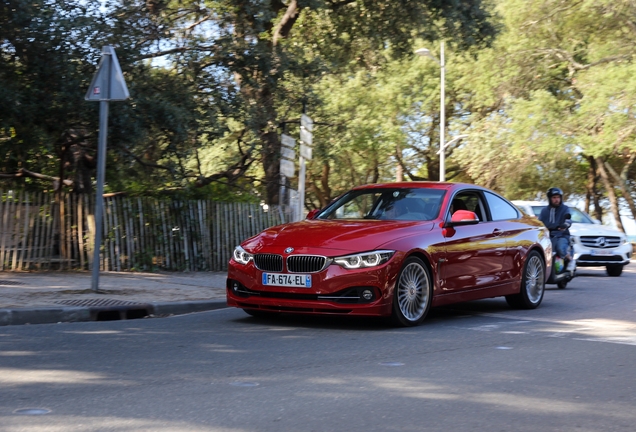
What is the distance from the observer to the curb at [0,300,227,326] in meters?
9.23

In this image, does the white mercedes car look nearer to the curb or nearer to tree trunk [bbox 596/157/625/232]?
the curb

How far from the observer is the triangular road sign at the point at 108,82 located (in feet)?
36.6

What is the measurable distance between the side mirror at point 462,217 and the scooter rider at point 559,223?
5.39 m

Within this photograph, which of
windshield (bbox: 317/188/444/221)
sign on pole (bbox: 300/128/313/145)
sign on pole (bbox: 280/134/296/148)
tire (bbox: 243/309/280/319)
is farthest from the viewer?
sign on pole (bbox: 300/128/313/145)

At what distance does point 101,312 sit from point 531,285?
17.8 feet

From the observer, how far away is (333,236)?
362 inches

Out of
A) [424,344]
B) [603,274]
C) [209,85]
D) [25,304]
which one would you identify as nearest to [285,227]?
[424,344]

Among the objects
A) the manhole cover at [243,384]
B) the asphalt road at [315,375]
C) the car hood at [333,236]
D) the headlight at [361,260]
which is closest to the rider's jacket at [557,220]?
the asphalt road at [315,375]

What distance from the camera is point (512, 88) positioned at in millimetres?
37031

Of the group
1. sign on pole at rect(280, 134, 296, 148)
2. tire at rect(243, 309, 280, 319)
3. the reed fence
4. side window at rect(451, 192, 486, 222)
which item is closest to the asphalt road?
tire at rect(243, 309, 280, 319)

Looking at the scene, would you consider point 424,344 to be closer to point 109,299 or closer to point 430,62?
point 109,299

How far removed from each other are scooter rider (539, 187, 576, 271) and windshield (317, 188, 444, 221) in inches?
210

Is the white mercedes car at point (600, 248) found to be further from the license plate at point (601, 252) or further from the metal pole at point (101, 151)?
the metal pole at point (101, 151)

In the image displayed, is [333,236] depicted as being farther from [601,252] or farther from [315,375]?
[601,252]
